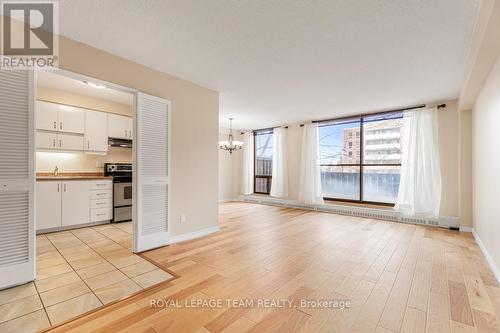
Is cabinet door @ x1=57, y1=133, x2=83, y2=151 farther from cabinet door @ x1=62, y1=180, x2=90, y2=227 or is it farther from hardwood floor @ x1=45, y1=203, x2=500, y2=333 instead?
hardwood floor @ x1=45, y1=203, x2=500, y2=333

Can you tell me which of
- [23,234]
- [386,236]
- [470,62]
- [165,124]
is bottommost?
[386,236]

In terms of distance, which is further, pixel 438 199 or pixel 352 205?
pixel 352 205

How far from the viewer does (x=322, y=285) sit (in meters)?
2.16

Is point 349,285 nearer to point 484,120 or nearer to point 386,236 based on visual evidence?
point 386,236

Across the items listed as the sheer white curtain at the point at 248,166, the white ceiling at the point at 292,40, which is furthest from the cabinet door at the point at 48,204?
the sheer white curtain at the point at 248,166

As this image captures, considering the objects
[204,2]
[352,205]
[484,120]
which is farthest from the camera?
[352,205]

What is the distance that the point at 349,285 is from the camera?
2.16m

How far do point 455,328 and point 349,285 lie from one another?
77 centimetres

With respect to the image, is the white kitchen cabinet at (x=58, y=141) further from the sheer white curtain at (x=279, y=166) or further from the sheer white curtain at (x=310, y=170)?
the sheer white curtain at (x=310, y=170)

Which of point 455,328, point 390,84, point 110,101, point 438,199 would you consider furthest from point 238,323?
point 110,101

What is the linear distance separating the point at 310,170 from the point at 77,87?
5.55 m

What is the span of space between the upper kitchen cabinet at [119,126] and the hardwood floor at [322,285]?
3.22 metres

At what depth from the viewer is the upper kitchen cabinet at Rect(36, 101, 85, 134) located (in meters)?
3.99

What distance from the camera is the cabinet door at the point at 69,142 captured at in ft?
13.8
